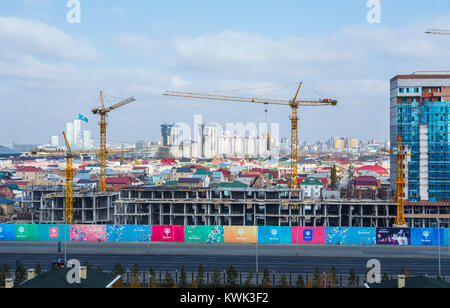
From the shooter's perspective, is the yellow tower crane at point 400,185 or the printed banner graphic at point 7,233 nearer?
the printed banner graphic at point 7,233

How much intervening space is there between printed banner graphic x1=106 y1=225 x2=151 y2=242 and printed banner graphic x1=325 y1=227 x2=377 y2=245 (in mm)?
8864

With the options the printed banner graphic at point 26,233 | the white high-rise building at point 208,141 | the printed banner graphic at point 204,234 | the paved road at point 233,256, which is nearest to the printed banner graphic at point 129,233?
the paved road at point 233,256

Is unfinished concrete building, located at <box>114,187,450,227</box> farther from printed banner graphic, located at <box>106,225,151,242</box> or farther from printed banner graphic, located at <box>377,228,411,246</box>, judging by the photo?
printed banner graphic, located at <box>106,225,151,242</box>

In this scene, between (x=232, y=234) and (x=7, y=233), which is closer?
(x=232, y=234)

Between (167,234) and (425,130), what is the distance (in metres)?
18.6

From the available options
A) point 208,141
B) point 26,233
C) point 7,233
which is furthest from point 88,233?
point 208,141

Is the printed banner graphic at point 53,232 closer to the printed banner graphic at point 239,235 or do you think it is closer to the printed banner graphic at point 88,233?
the printed banner graphic at point 88,233

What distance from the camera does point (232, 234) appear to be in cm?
2139

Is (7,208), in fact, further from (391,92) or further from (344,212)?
(391,92)

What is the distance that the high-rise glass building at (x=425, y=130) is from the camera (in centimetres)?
2903

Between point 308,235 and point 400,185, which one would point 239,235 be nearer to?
point 308,235

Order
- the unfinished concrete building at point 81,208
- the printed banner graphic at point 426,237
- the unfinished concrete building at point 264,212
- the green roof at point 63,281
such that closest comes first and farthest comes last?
1. the green roof at point 63,281
2. the printed banner graphic at point 426,237
3. the unfinished concrete building at point 264,212
4. the unfinished concrete building at point 81,208

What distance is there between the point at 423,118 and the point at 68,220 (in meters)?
24.2

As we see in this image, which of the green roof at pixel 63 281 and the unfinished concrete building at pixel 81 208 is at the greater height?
the green roof at pixel 63 281
